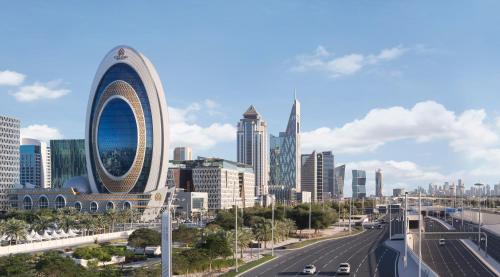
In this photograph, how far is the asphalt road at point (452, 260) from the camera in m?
66.4

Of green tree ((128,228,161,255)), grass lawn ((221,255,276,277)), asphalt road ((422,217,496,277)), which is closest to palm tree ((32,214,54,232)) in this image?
green tree ((128,228,161,255))

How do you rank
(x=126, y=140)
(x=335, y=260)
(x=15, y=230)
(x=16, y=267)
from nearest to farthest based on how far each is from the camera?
(x=16, y=267) < (x=335, y=260) < (x=15, y=230) < (x=126, y=140)

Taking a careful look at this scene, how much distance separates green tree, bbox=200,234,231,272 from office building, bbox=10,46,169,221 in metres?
115

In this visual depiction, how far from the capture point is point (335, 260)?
81188 millimetres

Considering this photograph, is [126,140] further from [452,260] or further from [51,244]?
[452,260]

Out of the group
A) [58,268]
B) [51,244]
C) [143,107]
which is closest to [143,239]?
[51,244]

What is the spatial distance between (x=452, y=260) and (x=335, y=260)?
1582 centimetres

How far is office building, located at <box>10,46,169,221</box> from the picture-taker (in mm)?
189250

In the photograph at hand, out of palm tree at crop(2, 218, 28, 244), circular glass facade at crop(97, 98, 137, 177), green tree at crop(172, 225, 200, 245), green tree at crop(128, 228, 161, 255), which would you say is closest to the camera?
green tree at crop(128, 228, 161, 255)

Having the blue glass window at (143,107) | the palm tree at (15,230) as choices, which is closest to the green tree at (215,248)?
the palm tree at (15,230)

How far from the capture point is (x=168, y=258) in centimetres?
3312

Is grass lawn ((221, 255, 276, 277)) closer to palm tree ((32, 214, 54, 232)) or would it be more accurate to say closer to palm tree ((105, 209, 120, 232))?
palm tree ((32, 214, 54, 232))

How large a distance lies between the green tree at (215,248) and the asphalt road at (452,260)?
84.6 feet

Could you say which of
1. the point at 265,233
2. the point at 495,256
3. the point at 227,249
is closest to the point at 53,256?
the point at 227,249
